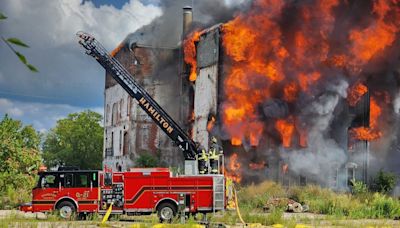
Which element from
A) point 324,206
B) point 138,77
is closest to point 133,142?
point 138,77

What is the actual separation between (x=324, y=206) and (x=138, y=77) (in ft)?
84.0

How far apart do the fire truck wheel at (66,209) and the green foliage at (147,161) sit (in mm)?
22906

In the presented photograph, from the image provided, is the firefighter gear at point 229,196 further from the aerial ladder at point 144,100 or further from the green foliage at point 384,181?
the green foliage at point 384,181

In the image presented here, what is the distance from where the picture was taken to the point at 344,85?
3600 centimetres

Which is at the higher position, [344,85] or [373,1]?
[373,1]

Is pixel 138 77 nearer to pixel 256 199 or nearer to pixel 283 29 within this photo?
pixel 283 29

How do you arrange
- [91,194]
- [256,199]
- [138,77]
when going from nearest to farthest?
[91,194], [256,199], [138,77]

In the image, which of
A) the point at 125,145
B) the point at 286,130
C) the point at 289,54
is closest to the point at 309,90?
the point at 289,54

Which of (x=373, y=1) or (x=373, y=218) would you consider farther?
(x=373, y=1)

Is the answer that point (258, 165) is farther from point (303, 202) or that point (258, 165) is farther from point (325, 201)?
point (325, 201)

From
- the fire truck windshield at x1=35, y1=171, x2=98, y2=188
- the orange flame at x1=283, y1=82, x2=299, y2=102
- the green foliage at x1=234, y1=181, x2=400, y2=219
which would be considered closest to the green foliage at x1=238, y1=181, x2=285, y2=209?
the green foliage at x1=234, y1=181, x2=400, y2=219

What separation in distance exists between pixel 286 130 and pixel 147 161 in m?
13.6

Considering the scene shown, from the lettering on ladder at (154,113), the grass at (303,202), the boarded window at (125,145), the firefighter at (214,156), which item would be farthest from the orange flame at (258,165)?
the boarded window at (125,145)

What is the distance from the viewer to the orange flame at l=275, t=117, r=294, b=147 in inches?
1441
